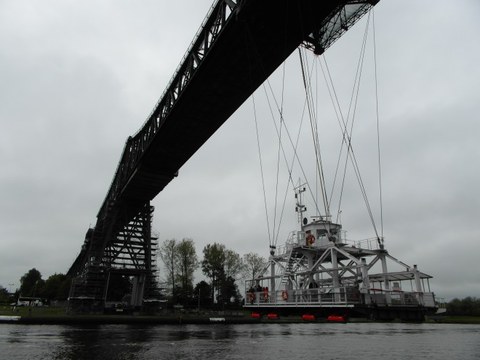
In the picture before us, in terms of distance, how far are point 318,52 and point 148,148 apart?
85.5 ft

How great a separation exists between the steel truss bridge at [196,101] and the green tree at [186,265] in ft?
45.2

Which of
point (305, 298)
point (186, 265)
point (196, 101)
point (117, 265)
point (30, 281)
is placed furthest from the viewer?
point (30, 281)

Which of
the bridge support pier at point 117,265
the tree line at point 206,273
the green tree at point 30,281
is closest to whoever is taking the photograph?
the bridge support pier at point 117,265

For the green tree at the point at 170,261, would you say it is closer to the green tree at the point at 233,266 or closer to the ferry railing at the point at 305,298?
the green tree at the point at 233,266

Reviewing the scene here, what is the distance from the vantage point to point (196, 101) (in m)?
31.9

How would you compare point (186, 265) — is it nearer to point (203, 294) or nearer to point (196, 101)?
point (203, 294)

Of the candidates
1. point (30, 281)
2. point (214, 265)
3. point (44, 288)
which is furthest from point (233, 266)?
point (30, 281)

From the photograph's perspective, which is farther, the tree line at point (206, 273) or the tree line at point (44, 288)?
the tree line at point (44, 288)

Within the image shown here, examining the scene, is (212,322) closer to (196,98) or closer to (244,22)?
(196,98)

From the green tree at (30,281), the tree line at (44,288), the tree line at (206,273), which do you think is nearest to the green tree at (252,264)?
the tree line at (206,273)

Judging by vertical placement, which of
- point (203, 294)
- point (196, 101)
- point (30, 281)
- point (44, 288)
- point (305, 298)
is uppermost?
point (196, 101)

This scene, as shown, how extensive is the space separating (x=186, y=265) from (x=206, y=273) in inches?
288

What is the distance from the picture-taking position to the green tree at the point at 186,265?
7012cm

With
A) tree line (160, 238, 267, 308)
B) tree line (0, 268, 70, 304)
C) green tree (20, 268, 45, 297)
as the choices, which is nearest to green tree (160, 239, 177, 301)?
tree line (160, 238, 267, 308)
